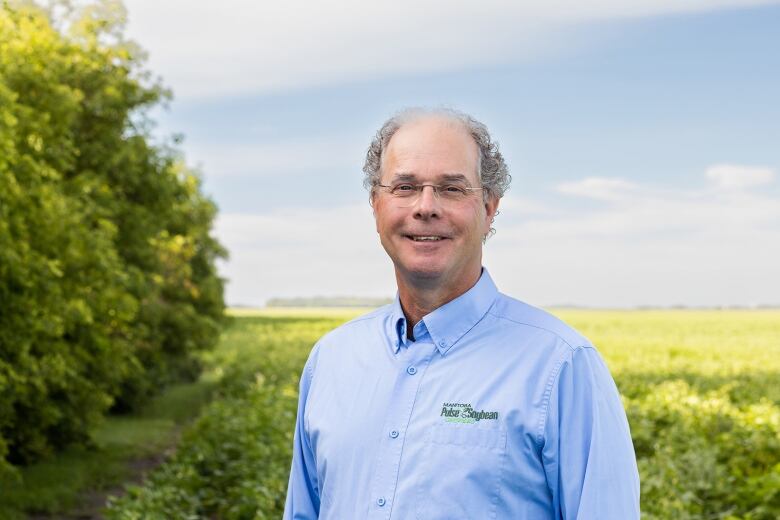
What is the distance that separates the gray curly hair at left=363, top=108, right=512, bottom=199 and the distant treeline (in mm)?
9892

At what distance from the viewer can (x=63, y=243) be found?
15.7 meters

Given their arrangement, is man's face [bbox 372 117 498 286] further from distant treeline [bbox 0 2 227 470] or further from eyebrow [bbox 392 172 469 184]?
distant treeline [bbox 0 2 227 470]

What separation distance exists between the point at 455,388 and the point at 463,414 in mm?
90

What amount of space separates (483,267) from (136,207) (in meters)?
22.8

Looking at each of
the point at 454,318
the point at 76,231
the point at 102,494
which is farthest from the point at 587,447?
the point at 102,494

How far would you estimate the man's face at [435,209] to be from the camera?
2.79m

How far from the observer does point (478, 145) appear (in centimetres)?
286

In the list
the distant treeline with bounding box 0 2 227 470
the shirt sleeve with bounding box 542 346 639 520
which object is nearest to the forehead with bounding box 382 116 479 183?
the shirt sleeve with bounding box 542 346 639 520

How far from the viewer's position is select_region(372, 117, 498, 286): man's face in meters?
2.79

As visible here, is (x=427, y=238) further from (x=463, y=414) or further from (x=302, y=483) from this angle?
(x=302, y=483)

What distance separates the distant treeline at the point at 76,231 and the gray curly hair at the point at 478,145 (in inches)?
389

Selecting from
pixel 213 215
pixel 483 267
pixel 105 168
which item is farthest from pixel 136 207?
pixel 483 267

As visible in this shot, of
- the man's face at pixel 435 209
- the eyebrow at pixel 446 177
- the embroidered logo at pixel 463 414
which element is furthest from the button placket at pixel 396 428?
the eyebrow at pixel 446 177

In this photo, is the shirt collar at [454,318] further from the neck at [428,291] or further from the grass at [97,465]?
the grass at [97,465]
